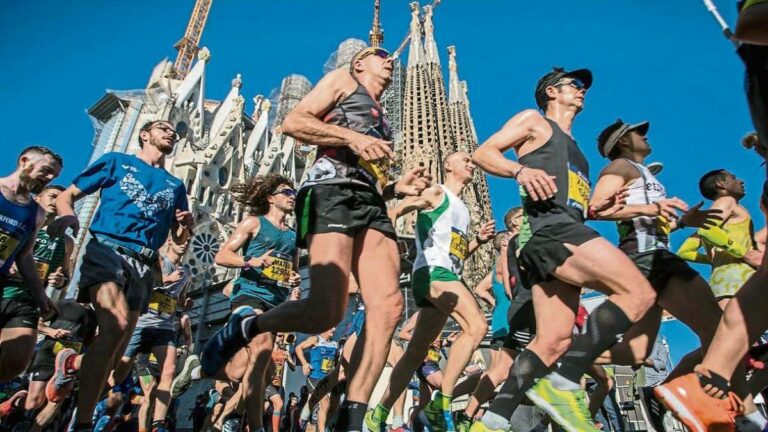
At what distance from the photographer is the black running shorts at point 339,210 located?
2646 mm

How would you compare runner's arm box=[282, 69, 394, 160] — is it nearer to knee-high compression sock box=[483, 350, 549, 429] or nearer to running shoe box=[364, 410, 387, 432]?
knee-high compression sock box=[483, 350, 549, 429]

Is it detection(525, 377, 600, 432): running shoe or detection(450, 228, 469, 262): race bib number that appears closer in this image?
detection(525, 377, 600, 432): running shoe

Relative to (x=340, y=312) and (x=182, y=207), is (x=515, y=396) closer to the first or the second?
(x=340, y=312)

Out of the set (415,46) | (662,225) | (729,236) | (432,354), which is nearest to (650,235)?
(662,225)

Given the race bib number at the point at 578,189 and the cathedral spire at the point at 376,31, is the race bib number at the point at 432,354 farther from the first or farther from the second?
the cathedral spire at the point at 376,31

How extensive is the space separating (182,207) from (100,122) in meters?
49.4

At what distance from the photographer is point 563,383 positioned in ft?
7.75

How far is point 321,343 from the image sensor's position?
951 centimetres

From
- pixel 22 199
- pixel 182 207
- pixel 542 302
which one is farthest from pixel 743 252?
pixel 22 199

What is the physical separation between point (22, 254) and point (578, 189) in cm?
414

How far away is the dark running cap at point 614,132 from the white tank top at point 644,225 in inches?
9.6

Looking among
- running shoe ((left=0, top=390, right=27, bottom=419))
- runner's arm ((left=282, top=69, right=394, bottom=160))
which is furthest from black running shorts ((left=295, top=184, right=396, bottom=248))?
running shoe ((left=0, top=390, right=27, bottom=419))

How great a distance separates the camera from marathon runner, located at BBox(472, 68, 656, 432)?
2.39 metres

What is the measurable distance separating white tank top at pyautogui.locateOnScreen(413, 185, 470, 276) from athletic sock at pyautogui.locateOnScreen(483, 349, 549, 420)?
1.66 metres
